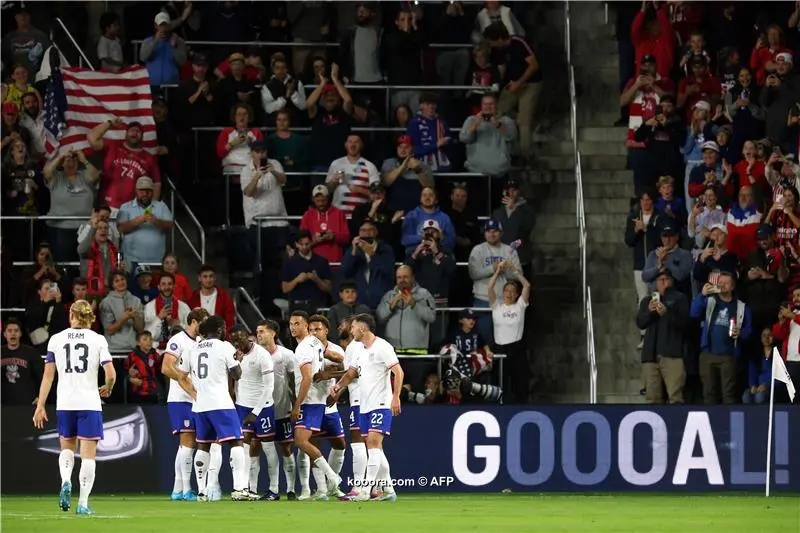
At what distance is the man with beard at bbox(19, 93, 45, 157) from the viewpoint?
30125 millimetres

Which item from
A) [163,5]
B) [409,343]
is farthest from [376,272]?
[163,5]

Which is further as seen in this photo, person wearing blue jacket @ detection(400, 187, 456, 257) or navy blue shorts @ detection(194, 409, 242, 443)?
person wearing blue jacket @ detection(400, 187, 456, 257)

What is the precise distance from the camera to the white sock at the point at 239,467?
73.4 feet

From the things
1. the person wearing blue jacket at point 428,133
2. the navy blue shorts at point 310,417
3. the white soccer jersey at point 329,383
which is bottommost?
the navy blue shorts at point 310,417

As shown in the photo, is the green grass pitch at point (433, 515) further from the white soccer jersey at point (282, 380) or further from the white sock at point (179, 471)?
the white soccer jersey at point (282, 380)

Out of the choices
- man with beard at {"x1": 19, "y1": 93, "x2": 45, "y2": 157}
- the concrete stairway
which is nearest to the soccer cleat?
man with beard at {"x1": 19, "y1": 93, "x2": 45, "y2": 157}

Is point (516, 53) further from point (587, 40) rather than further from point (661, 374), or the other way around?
point (661, 374)

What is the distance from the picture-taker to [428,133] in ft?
98.9

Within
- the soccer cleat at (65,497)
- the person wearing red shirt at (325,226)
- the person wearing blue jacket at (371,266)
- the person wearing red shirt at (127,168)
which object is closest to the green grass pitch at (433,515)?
the soccer cleat at (65,497)

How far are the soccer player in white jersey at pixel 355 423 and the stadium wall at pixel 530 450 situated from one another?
2142mm

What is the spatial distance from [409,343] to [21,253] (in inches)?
280

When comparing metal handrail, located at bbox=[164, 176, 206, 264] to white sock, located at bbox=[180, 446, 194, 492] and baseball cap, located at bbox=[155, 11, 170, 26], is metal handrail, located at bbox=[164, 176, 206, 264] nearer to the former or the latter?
baseball cap, located at bbox=[155, 11, 170, 26]

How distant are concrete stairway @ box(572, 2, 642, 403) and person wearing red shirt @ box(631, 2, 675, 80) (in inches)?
55.6

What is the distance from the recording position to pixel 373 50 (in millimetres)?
31562
